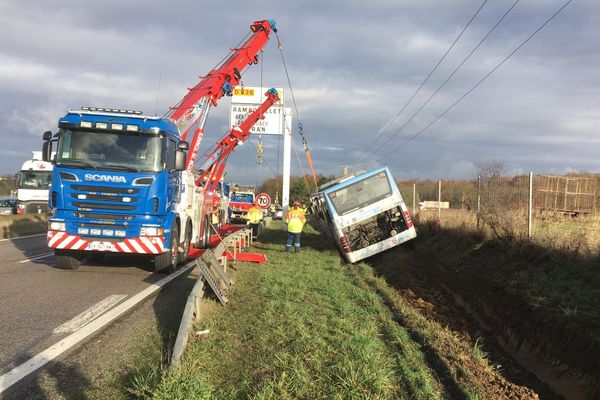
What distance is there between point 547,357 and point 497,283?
345cm

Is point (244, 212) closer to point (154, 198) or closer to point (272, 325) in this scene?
point (154, 198)

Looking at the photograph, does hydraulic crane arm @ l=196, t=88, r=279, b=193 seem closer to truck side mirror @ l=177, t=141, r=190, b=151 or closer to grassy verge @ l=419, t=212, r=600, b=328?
truck side mirror @ l=177, t=141, r=190, b=151

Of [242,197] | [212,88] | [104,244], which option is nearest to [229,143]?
[212,88]

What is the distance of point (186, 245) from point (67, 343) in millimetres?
7477

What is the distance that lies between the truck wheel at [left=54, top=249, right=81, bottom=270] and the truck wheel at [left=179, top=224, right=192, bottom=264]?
245cm

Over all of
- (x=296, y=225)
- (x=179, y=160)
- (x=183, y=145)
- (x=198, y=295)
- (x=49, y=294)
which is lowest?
(x=49, y=294)

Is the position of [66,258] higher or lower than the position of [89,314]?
higher

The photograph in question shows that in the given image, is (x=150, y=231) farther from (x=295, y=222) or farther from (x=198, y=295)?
(x=295, y=222)

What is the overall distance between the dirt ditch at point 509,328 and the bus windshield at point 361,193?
260 cm

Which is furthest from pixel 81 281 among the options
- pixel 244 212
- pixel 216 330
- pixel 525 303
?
pixel 244 212

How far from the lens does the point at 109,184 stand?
10.3 metres

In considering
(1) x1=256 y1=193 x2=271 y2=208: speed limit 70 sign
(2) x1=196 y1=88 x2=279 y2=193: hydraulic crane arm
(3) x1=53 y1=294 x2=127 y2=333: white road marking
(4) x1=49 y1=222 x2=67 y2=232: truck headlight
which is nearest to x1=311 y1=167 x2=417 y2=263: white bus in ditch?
(2) x1=196 y1=88 x2=279 y2=193: hydraulic crane arm

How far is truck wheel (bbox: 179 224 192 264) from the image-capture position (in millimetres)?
12780

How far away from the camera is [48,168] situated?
26.8 m
